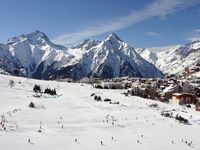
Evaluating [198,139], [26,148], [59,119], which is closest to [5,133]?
[26,148]

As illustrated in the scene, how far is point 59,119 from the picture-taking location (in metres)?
55.3

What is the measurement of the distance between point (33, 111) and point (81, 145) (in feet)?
76.0

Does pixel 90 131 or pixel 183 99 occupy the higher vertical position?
pixel 183 99

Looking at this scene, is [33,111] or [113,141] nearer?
[113,141]

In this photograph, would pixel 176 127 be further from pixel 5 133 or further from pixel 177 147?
pixel 5 133

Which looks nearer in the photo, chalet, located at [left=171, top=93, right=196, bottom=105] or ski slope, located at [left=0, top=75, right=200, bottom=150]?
ski slope, located at [left=0, top=75, right=200, bottom=150]

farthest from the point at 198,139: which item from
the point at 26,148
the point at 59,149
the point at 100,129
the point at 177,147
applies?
the point at 26,148

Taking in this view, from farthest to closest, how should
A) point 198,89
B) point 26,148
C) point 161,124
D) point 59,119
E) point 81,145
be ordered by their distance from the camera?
point 198,89 → point 161,124 → point 59,119 → point 81,145 → point 26,148

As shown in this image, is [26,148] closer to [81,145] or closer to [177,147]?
[81,145]

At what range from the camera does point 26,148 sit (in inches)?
1399

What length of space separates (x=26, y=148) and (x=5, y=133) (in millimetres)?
5671

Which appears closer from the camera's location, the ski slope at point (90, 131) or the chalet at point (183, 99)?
the ski slope at point (90, 131)

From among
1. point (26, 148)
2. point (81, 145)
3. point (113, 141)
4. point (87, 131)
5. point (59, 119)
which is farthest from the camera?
point (59, 119)

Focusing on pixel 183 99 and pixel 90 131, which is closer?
pixel 90 131
